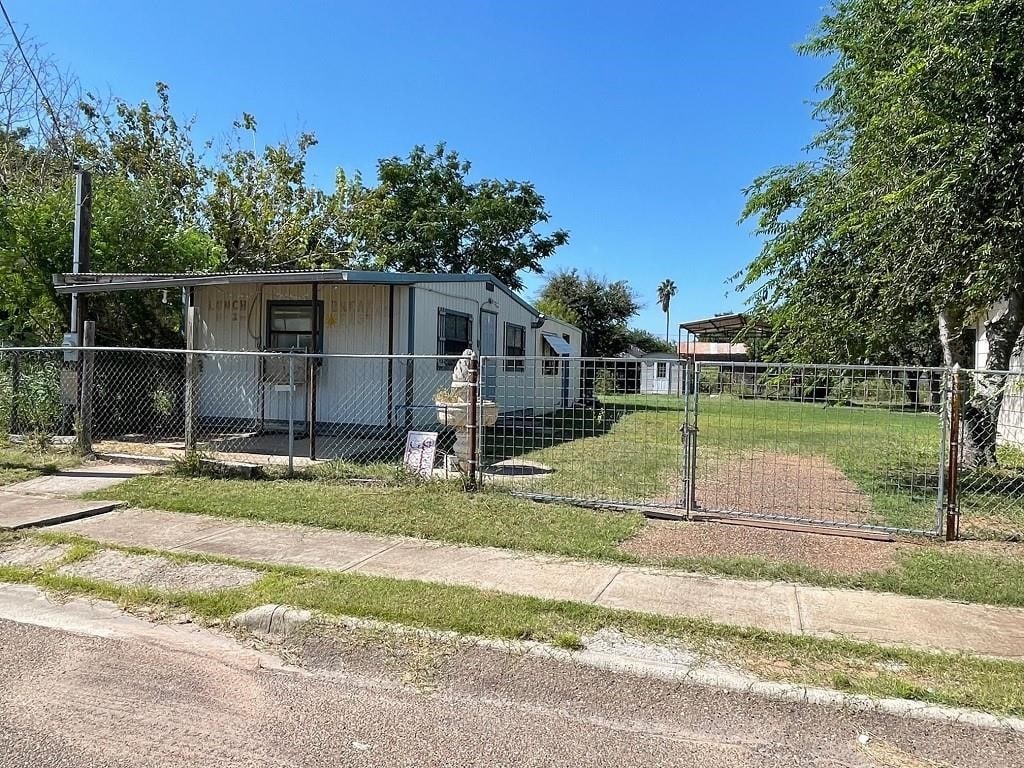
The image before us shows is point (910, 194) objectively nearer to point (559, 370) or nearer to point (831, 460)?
point (831, 460)

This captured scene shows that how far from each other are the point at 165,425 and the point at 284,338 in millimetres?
2595

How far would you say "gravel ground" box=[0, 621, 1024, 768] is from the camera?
118 inches

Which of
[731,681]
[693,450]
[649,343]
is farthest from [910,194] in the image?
[649,343]

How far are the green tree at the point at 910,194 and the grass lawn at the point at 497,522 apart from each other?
338 cm

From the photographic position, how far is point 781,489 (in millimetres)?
9008

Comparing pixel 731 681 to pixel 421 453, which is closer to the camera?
pixel 731 681

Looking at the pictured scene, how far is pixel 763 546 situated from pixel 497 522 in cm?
233

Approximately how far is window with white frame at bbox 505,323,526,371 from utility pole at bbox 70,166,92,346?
8.56 meters

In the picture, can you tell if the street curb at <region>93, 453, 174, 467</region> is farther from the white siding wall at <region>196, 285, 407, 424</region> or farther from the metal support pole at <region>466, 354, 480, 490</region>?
the metal support pole at <region>466, 354, 480, 490</region>

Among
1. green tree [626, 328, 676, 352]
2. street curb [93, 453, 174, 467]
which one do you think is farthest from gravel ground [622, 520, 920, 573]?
green tree [626, 328, 676, 352]

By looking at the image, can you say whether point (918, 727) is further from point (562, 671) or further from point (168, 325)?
point (168, 325)

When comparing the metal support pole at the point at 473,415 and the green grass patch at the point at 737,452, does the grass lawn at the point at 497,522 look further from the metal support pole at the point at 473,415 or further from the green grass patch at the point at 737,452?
the green grass patch at the point at 737,452

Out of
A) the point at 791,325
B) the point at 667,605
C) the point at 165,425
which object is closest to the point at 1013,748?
the point at 667,605

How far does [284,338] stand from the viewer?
1245cm
